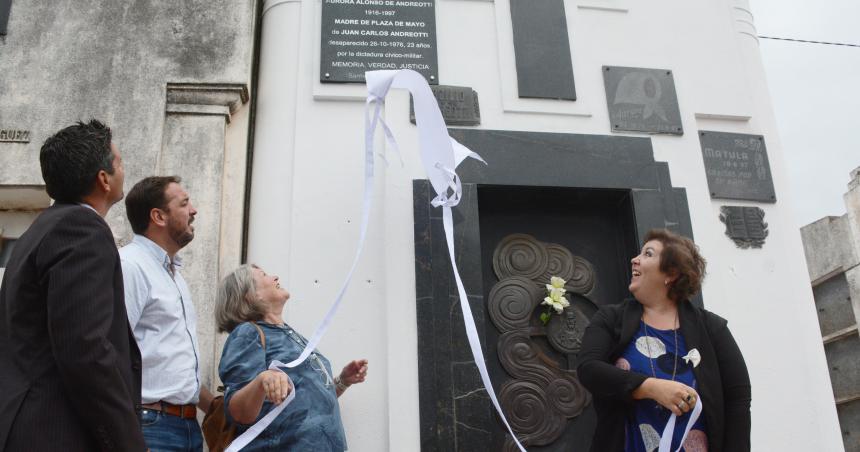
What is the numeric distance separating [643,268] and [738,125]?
7.92 feet

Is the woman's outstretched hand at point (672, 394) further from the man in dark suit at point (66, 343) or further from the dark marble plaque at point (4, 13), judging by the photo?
the dark marble plaque at point (4, 13)

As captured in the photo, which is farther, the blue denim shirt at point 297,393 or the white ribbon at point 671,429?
the blue denim shirt at point 297,393

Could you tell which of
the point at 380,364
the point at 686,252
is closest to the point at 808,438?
the point at 686,252

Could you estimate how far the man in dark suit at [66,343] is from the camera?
2135 mm

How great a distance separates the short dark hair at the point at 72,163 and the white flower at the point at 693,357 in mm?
2189

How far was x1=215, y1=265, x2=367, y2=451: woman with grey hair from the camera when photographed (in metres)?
3.11

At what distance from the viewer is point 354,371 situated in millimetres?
3789

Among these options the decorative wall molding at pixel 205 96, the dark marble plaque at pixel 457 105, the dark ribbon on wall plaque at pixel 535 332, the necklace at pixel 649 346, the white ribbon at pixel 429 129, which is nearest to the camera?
the necklace at pixel 649 346

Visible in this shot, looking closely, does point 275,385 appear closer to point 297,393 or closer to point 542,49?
point 297,393

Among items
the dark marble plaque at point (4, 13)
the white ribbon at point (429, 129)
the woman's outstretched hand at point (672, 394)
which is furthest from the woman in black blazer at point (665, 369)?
the dark marble plaque at point (4, 13)

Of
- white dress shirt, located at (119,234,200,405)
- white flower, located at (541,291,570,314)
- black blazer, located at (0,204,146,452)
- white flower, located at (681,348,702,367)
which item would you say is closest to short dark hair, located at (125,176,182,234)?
white dress shirt, located at (119,234,200,405)

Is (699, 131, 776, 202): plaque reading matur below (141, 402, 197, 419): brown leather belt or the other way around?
the other way around

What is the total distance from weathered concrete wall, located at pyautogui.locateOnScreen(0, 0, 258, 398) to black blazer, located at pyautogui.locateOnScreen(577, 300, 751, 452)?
2.14m

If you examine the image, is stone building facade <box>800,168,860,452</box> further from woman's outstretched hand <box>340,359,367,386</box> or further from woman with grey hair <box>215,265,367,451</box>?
woman with grey hair <box>215,265,367,451</box>
